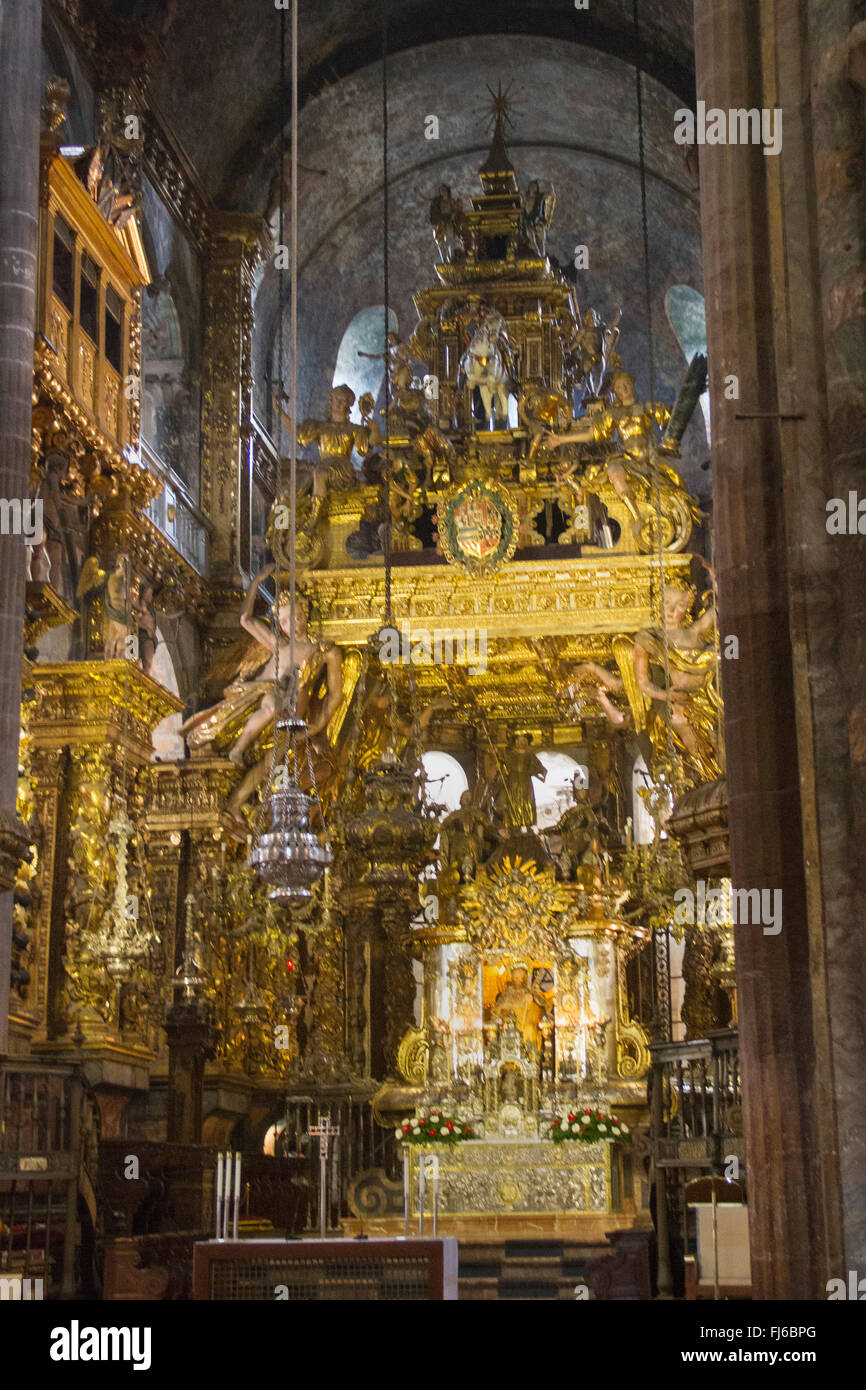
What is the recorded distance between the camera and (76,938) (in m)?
15.4

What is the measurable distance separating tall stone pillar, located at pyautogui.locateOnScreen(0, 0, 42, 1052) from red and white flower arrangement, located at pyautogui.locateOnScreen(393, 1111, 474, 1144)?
5.63 metres

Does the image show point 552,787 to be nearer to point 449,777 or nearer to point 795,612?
point 449,777

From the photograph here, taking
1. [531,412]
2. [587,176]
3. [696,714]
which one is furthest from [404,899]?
[587,176]

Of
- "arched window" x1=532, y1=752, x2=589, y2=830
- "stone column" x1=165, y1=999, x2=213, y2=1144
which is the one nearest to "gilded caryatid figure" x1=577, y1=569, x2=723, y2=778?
"stone column" x1=165, y1=999, x2=213, y2=1144

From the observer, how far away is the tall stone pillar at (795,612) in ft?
22.7

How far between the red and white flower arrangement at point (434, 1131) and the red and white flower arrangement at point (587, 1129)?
0.79m

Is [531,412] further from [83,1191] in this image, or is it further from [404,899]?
[83,1191]

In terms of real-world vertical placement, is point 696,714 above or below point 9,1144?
above

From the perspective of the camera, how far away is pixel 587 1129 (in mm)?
14930

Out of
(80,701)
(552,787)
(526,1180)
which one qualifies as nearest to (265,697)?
(80,701)

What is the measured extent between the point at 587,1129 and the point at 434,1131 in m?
1.31

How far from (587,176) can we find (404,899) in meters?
12.5

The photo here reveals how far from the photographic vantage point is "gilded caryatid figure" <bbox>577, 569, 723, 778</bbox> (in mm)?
16688

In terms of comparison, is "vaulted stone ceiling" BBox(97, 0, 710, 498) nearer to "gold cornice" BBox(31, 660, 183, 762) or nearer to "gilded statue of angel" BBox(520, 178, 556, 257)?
"gilded statue of angel" BBox(520, 178, 556, 257)
